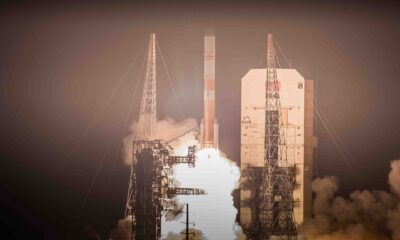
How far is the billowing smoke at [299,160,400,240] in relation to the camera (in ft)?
66.7

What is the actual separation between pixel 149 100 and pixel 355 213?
5915 millimetres

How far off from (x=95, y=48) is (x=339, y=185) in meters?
7.03

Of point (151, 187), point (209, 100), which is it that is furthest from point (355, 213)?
point (151, 187)

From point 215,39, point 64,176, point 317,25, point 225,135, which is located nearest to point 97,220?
point 64,176

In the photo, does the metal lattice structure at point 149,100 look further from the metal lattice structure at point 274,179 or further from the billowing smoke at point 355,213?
the billowing smoke at point 355,213

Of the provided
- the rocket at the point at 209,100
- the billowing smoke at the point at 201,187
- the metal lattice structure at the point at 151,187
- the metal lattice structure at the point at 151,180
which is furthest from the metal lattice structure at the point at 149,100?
the rocket at the point at 209,100

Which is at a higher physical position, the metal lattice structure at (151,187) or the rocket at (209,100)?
the rocket at (209,100)

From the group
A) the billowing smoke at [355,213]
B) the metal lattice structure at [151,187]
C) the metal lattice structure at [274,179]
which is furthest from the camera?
the billowing smoke at [355,213]

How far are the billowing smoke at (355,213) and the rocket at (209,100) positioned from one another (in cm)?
292

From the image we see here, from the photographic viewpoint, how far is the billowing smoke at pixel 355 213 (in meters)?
20.3

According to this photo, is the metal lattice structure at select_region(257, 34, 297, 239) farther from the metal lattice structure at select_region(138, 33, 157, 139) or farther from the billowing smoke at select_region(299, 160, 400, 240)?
the metal lattice structure at select_region(138, 33, 157, 139)

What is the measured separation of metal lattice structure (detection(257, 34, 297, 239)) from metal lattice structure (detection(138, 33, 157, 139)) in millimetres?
2757

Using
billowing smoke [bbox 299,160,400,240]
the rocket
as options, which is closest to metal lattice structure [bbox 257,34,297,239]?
billowing smoke [bbox 299,160,400,240]

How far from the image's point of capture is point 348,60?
20484mm
